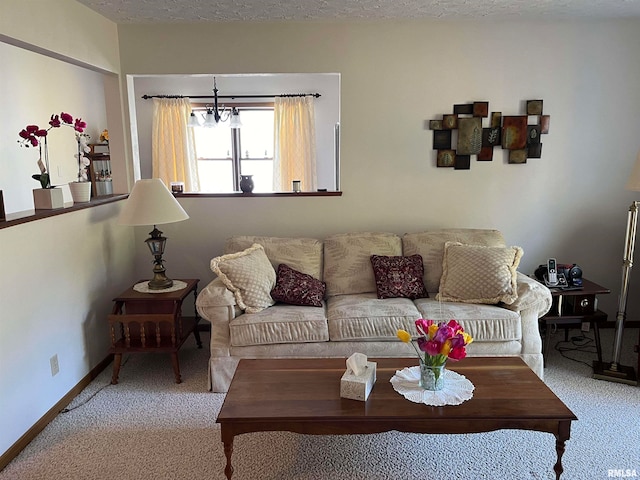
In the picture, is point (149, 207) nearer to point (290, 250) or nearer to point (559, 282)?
point (290, 250)

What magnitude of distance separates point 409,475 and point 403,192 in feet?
7.58

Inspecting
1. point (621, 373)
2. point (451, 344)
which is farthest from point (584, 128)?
point (451, 344)

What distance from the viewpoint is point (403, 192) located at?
3953 mm

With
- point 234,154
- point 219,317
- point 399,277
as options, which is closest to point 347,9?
point 399,277

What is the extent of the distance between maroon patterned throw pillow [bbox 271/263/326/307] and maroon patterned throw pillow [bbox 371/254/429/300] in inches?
17.4

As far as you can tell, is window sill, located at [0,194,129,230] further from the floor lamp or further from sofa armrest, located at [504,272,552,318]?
the floor lamp

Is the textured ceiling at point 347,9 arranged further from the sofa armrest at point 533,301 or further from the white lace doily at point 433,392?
the white lace doily at point 433,392

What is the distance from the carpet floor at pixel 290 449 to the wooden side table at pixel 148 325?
0.98 feet

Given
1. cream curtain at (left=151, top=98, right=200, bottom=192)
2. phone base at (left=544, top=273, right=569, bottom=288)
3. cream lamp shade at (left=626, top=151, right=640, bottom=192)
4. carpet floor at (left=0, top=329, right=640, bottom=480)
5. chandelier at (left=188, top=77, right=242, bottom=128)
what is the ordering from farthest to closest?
cream curtain at (left=151, top=98, right=200, bottom=192), chandelier at (left=188, top=77, right=242, bottom=128), phone base at (left=544, top=273, right=569, bottom=288), cream lamp shade at (left=626, top=151, right=640, bottom=192), carpet floor at (left=0, top=329, right=640, bottom=480)

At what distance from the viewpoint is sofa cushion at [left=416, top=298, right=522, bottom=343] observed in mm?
2980

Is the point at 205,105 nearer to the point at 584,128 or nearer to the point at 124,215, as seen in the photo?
the point at 124,215

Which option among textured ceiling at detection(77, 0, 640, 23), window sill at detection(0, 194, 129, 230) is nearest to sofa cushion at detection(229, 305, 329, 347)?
window sill at detection(0, 194, 129, 230)

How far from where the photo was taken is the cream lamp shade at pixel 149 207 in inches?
125

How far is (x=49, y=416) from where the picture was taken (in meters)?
2.74
